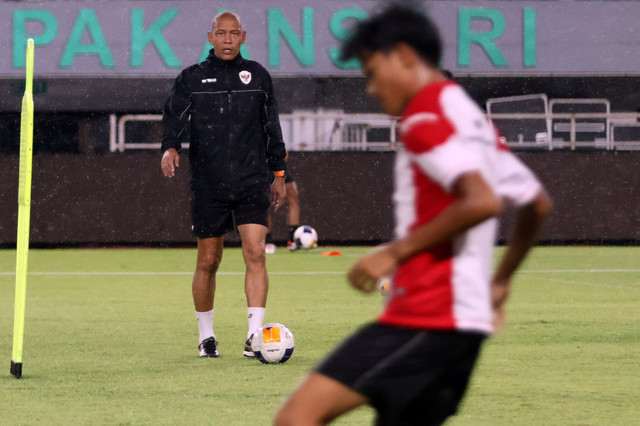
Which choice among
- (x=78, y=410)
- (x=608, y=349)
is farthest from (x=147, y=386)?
(x=608, y=349)

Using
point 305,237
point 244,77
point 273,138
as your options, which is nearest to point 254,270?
point 273,138

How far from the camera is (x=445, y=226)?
312 centimetres

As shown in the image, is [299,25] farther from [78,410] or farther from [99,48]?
[78,410]

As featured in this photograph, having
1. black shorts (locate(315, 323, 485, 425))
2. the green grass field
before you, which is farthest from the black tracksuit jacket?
black shorts (locate(315, 323, 485, 425))

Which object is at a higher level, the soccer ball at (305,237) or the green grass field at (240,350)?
the soccer ball at (305,237)

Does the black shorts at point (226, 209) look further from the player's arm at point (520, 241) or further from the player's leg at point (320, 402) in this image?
the player's leg at point (320, 402)

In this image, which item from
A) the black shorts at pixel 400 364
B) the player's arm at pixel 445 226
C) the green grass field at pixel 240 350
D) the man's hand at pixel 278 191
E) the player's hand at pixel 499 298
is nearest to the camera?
the player's arm at pixel 445 226

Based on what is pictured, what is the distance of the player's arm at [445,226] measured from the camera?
10.2 feet

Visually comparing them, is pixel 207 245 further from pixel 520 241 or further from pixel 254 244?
pixel 520 241

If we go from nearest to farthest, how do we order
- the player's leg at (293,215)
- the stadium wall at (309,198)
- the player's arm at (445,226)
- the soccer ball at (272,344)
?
the player's arm at (445,226)
the soccer ball at (272,344)
the player's leg at (293,215)
the stadium wall at (309,198)

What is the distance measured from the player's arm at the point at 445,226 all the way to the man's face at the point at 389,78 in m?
0.34

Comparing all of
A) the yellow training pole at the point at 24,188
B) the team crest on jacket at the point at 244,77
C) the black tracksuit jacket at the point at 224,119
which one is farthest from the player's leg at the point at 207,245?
the yellow training pole at the point at 24,188

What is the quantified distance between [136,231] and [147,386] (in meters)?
14.4

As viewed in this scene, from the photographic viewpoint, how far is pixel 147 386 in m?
7.06
